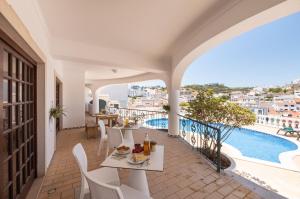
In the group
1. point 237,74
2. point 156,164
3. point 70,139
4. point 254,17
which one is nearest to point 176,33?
point 254,17

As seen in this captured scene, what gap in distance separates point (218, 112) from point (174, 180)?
2043 millimetres

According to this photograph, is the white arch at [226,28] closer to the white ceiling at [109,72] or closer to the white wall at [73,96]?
the white ceiling at [109,72]

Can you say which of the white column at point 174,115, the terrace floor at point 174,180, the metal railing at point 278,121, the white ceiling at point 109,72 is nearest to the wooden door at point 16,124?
the terrace floor at point 174,180

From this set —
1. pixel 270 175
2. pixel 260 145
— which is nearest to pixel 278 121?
pixel 260 145

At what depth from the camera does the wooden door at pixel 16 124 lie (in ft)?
4.67

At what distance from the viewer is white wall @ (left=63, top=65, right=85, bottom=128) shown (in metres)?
6.27

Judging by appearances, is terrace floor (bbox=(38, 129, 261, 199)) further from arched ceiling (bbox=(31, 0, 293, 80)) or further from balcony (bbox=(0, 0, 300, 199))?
arched ceiling (bbox=(31, 0, 293, 80))

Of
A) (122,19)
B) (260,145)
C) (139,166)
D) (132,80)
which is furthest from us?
(132,80)

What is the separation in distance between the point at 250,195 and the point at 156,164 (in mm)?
1558

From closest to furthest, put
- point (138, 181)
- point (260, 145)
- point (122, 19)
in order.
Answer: point (138, 181) → point (122, 19) → point (260, 145)

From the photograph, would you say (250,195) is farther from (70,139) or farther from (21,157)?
(70,139)

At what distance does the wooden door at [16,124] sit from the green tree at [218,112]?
3.40 metres

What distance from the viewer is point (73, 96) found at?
641cm

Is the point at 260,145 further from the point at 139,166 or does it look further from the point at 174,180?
the point at 139,166
